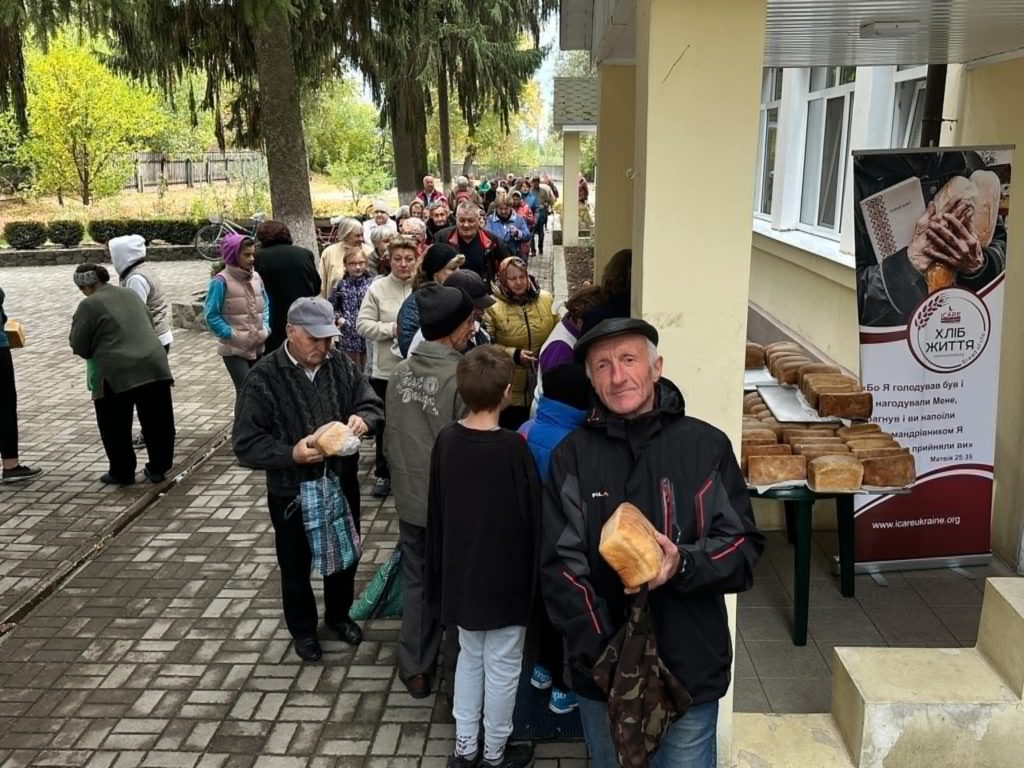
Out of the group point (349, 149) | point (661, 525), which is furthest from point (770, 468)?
point (349, 149)

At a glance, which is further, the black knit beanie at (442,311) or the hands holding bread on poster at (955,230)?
the hands holding bread on poster at (955,230)

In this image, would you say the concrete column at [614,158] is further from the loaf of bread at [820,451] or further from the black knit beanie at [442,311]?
the black knit beanie at [442,311]

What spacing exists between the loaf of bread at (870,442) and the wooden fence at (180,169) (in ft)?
115

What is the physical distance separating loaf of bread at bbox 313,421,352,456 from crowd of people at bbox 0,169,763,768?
0.20 feet

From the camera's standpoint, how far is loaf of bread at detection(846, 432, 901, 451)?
4.16 meters

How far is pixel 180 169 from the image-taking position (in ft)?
135

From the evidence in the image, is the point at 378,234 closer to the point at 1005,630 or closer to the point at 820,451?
the point at 820,451

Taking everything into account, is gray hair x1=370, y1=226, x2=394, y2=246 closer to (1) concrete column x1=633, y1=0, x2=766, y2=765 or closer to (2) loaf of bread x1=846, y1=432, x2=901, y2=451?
(2) loaf of bread x1=846, y1=432, x2=901, y2=451

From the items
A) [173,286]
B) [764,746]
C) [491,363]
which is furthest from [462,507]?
[173,286]

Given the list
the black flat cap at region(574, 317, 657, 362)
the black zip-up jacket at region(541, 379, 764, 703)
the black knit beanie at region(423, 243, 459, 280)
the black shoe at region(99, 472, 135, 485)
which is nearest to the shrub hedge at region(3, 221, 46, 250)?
the black shoe at region(99, 472, 135, 485)

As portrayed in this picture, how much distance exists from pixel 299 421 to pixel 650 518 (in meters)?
2.08

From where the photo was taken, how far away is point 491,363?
3.16 metres

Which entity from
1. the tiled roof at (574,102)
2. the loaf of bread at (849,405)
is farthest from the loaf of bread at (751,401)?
the tiled roof at (574,102)

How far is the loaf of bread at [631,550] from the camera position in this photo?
2184 mm
